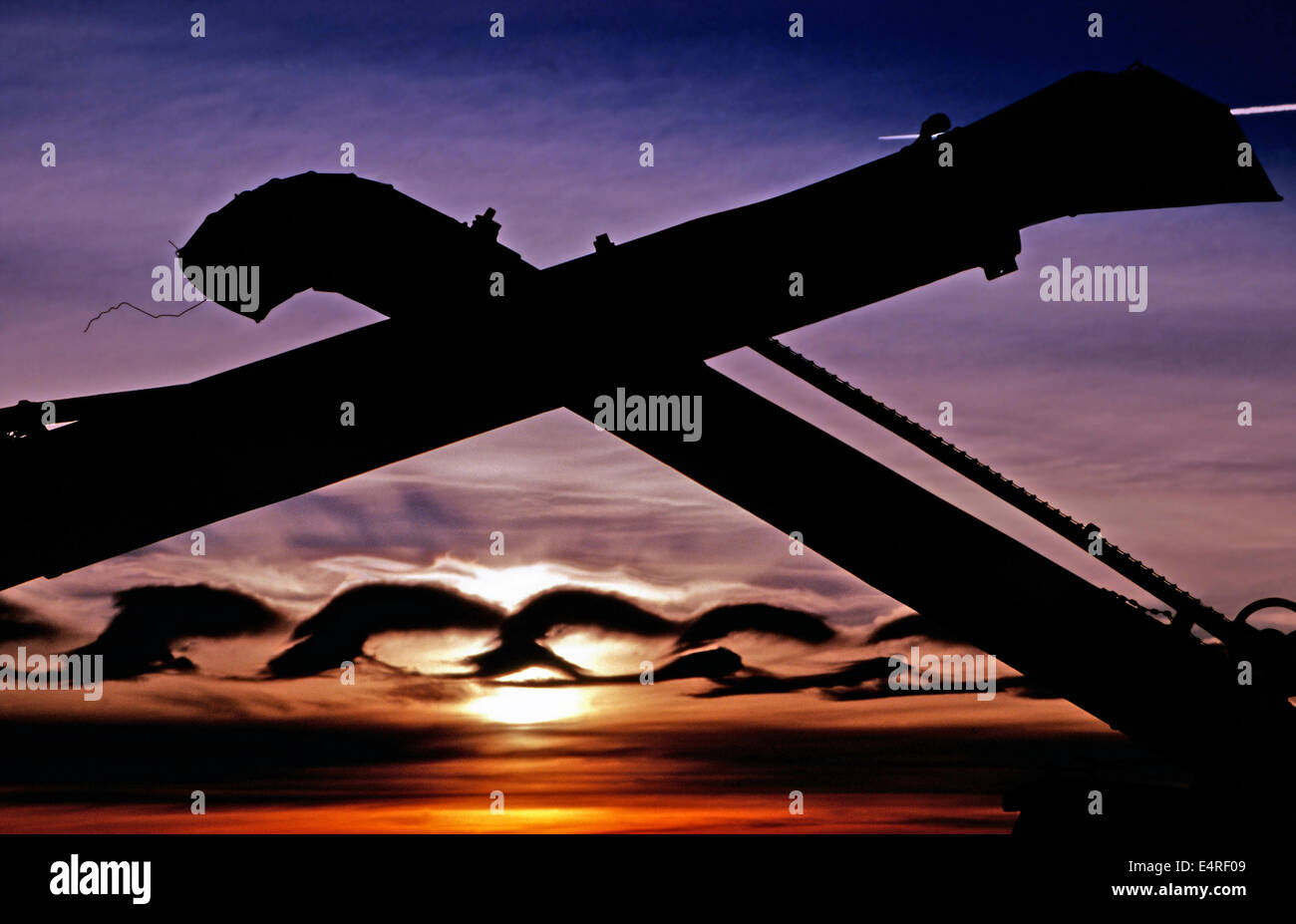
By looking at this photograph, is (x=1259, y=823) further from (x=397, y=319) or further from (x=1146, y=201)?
(x=397, y=319)

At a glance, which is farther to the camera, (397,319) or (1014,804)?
(1014,804)

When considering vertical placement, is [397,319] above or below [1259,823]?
above

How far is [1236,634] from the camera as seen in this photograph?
16.3 ft

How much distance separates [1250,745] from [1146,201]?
9.27 ft
